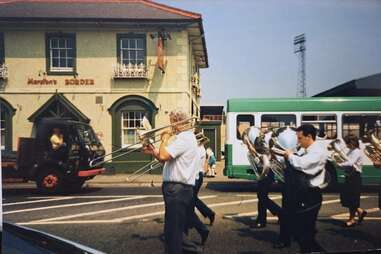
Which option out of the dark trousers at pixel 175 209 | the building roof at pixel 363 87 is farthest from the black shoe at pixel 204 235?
the building roof at pixel 363 87

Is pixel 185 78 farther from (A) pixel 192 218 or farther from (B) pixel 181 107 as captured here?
(A) pixel 192 218

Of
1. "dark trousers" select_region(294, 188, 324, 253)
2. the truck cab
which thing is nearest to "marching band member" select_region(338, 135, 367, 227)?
"dark trousers" select_region(294, 188, 324, 253)

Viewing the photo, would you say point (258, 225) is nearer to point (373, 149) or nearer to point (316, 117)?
point (316, 117)

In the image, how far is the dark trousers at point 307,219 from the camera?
10.7ft

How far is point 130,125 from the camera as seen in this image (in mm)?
3002

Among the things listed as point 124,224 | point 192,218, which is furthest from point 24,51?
point 192,218

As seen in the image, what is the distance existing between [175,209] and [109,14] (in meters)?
1.59

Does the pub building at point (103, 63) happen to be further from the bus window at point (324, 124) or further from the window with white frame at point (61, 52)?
the bus window at point (324, 124)

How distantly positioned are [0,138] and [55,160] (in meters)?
0.56

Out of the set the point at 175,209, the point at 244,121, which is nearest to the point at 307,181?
the point at 244,121

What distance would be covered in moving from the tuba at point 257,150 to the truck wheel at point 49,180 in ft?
4.93

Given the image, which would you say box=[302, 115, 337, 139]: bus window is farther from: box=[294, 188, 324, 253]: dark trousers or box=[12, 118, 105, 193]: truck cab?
box=[12, 118, 105, 193]: truck cab

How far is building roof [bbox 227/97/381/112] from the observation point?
307 cm

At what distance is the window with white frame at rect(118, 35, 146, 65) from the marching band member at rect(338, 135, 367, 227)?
1739mm
